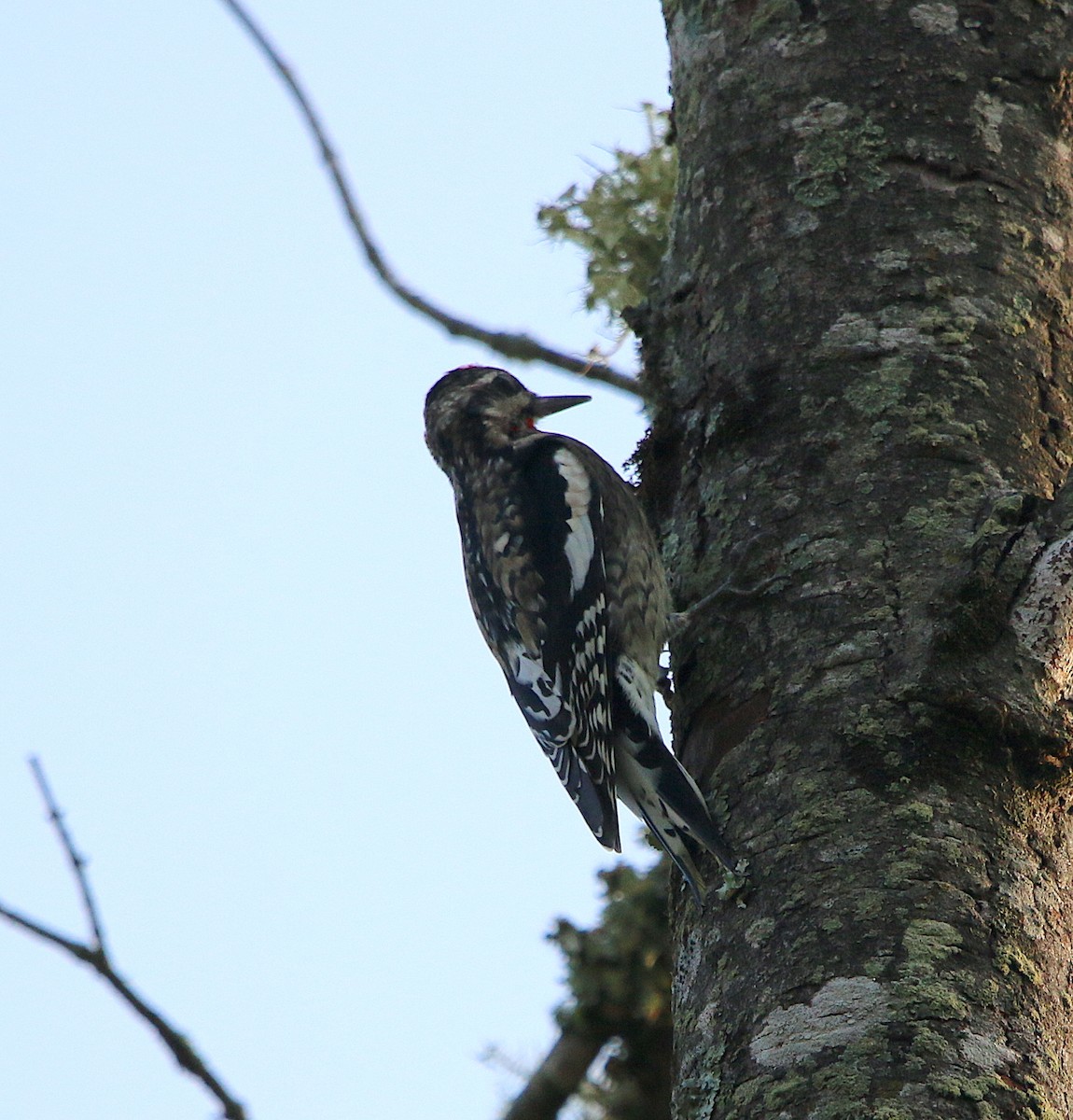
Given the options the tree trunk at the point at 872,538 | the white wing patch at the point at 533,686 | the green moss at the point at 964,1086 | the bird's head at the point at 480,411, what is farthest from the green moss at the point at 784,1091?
the bird's head at the point at 480,411

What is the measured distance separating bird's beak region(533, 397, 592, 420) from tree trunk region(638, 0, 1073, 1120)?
112 cm

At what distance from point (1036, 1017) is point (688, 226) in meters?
1.70

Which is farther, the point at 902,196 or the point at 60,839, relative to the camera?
the point at 902,196

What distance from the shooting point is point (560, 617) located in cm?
348

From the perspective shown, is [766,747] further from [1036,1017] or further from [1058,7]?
[1058,7]

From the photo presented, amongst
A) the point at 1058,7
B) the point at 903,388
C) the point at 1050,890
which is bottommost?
the point at 1050,890

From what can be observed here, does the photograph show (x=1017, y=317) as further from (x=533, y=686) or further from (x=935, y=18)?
(x=533, y=686)

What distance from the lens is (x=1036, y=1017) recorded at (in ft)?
6.55

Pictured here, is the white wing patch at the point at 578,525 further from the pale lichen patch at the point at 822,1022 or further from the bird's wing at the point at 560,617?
the pale lichen patch at the point at 822,1022

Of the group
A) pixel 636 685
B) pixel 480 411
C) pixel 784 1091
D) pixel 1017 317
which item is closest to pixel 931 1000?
pixel 784 1091

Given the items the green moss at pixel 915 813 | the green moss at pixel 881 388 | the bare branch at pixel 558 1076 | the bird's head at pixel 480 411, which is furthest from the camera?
the bird's head at pixel 480 411

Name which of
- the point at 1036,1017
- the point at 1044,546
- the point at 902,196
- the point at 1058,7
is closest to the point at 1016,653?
the point at 1044,546

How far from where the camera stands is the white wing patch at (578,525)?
11.5 feet

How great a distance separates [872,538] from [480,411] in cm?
195
